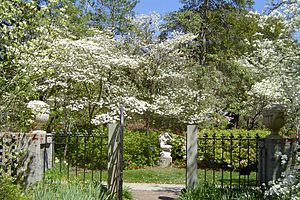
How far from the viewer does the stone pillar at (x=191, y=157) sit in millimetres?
6848

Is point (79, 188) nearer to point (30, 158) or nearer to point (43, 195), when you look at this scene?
point (43, 195)

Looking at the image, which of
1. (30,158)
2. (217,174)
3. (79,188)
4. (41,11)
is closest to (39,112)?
(30,158)

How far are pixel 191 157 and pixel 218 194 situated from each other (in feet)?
2.73

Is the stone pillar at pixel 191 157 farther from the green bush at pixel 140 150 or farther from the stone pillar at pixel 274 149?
the green bush at pixel 140 150

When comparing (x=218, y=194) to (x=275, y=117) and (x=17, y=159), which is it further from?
(x=17, y=159)

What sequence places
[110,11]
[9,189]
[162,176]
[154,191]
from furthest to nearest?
[110,11], [162,176], [154,191], [9,189]

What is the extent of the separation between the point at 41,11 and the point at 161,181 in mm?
6616

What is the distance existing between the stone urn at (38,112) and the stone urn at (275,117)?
3633 millimetres

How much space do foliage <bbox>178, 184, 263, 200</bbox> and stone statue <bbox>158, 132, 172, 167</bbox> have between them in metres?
7.39

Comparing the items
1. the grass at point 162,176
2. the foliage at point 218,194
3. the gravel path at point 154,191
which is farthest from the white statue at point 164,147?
the foliage at point 218,194

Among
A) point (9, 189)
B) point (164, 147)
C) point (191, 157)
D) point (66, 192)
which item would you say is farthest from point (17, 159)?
point (164, 147)

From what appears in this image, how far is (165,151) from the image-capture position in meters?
14.3

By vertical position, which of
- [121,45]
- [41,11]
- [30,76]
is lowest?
[30,76]

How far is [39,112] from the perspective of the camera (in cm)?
662
